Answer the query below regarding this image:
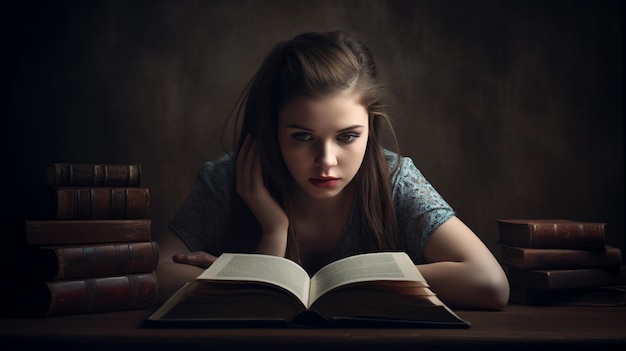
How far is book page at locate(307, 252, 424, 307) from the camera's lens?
1.20 meters

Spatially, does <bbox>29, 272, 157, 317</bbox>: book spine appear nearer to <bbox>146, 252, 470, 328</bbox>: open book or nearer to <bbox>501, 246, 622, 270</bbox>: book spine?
<bbox>146, 252, 470, 328</bbox>: open book

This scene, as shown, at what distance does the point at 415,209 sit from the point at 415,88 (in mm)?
A: 683

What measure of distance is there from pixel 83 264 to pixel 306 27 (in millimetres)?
1267

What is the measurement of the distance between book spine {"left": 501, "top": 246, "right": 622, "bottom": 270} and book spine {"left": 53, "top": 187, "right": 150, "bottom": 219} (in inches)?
36.5

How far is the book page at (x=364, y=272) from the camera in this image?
3.95 ft

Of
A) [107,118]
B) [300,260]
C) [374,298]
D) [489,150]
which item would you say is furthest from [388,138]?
[374,298]

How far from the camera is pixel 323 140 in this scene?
1575mm

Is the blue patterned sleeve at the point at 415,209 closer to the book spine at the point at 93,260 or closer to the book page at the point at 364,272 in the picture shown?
the book page at the point at 364,272

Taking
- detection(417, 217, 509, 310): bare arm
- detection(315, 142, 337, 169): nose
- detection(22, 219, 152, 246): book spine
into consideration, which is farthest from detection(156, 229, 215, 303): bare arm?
detection(417, 217, 509, 310): bare arm

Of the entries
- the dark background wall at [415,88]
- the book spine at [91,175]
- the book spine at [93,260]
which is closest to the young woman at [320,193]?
the book spine at [93,260]

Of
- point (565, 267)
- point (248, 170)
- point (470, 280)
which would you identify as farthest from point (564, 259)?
point (248, 170)

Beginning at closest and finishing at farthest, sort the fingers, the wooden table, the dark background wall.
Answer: the wooden table
the fingers
the dark background wall

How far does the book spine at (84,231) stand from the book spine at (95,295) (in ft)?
0.28

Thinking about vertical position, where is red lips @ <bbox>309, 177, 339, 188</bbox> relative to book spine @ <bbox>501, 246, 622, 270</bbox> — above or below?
above
